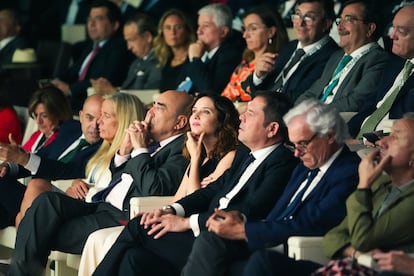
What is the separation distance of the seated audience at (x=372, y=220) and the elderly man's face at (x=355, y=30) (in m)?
2.21

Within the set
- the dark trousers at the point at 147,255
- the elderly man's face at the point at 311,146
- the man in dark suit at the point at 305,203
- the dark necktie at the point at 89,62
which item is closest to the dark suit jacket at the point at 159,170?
the dark trousers at the point at 147,255

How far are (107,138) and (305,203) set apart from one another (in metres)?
2.07

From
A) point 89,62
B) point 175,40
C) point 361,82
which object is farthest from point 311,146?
point 89,62

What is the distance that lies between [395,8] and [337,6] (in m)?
0.62

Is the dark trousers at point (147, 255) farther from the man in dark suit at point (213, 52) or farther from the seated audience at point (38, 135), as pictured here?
the man in dark suit at point (213, 52)

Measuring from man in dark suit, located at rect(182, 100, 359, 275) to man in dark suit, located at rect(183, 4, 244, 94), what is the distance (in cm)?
317

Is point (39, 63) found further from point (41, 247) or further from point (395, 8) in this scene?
point (41, 247)

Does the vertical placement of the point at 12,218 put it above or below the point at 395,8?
below

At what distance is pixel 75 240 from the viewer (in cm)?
714

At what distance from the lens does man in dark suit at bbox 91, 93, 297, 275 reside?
6309mm

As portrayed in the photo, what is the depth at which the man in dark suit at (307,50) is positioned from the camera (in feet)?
27.1

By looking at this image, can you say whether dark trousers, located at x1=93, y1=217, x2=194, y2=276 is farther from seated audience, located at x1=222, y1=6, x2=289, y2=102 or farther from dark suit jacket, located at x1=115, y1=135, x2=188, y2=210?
seated audience, located at x1=222, y1=6, x2=289, y2=102

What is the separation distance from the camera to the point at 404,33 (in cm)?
732

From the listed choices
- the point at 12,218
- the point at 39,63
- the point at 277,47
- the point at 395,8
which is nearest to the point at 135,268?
the point at 12,218
